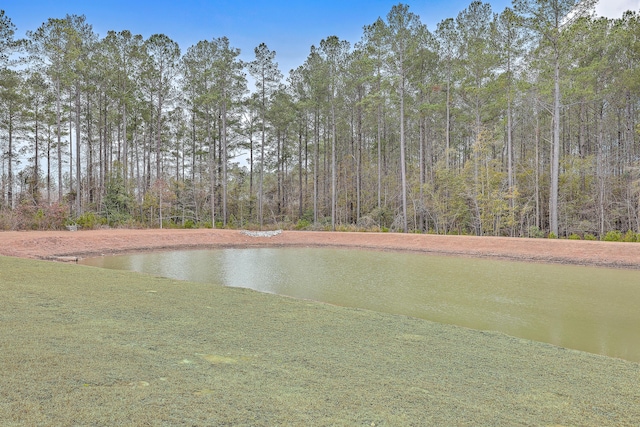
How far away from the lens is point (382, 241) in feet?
56.1

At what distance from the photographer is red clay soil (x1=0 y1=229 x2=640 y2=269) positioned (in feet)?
37.3

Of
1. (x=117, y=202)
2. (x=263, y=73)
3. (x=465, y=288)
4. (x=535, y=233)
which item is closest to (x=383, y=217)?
(x=535, y=233)

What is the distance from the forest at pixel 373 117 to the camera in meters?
17.3

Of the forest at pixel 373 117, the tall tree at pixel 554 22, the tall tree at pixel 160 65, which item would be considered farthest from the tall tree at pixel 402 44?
the tall tree at pixel 160 65

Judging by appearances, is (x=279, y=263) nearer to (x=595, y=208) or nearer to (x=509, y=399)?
(x=509, y=399)

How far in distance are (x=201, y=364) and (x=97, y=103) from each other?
27.9 meters

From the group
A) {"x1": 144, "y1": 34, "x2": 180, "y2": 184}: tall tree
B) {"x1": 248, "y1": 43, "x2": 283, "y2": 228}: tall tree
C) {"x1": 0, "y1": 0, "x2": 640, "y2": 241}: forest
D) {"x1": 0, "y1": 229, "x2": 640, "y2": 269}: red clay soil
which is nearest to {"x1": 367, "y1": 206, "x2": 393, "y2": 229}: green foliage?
{"x1": 0, "y1": 0, "x2": 640, "y2": 241}: forest

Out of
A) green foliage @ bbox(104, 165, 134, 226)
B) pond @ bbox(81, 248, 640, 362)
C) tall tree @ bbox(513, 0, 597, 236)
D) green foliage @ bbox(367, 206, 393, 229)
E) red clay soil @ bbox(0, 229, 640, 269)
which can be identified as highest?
tall tree @ bbox(513, 0, 597, 236)

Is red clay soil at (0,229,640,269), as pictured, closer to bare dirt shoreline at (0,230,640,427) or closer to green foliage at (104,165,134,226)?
green foliage at (104,165,134,226)

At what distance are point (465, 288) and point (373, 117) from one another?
1976 centimetres

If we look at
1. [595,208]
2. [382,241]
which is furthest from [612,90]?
[382,241]

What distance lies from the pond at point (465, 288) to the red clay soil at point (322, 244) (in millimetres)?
1054

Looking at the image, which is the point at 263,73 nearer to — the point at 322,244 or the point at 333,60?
the point at 333,60

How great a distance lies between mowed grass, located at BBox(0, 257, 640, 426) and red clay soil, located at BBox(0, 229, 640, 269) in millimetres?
9071
